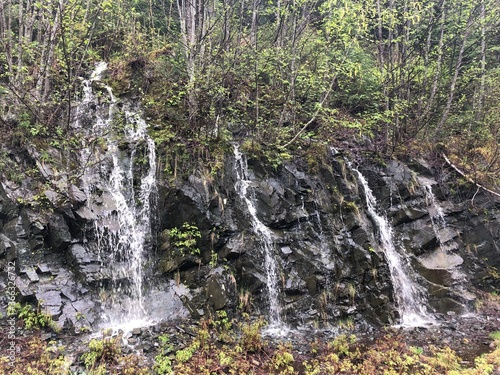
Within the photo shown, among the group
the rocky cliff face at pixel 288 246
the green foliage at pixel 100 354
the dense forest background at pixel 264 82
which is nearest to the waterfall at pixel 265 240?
the rocky cliff face at pixel 288 246

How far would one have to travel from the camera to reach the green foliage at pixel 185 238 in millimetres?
8922

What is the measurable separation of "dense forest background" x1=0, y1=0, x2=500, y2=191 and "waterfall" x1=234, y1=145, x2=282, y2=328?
37.6 inches

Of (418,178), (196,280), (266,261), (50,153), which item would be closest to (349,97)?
(418,178)

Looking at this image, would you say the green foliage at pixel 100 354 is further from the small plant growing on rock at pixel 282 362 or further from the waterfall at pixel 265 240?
the waterfall at pixel 265 240

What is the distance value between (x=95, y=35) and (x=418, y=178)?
1566cm

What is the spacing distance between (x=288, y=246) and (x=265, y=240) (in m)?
0.76

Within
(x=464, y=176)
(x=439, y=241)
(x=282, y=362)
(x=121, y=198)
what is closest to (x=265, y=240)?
(x=282, y=362)

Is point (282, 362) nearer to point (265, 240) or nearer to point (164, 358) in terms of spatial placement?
point (164, 358)

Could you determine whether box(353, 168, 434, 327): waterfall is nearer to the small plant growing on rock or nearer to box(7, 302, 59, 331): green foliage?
the small plant growing on rock

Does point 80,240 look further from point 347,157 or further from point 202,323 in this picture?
point 347,157

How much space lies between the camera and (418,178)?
12312 mm

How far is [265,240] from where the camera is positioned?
9.50m

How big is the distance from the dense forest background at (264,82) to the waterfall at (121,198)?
62cm

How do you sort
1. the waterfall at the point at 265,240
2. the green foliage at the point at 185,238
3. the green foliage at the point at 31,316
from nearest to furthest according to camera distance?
1. the green foliage at the point at 31,316
2. the waterfall at the point at 265,240
3. the green foliage at the point at 185,238
